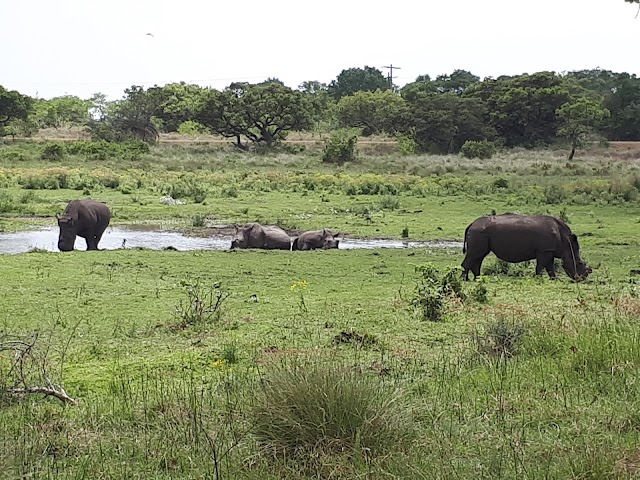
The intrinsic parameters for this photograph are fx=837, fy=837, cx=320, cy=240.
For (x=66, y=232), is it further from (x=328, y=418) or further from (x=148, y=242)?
(x=328, y=418)

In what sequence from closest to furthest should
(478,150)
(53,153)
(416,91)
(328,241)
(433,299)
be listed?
1. (433,299)
2. (328,241)
3. (53,153)
4. (478,150)
5. (416,91)

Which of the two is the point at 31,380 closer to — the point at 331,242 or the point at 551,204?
the point at 331,242

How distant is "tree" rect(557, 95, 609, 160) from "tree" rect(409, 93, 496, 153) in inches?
264

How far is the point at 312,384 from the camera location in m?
5.15

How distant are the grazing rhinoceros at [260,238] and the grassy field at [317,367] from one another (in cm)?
200

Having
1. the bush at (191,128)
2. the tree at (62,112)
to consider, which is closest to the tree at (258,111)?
the bush at (191,128)

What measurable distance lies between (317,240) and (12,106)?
49.8 m

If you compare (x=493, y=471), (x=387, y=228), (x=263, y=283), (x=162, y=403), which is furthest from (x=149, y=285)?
(x=387, y=228)

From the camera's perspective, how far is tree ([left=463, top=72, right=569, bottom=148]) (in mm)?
64562

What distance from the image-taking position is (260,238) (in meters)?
20.5

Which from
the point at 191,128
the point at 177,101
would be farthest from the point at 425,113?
the point at 191,128

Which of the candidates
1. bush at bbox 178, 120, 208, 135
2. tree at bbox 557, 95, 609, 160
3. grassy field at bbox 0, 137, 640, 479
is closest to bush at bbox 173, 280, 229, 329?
grassy field at bbox 0, 137, 640, 479

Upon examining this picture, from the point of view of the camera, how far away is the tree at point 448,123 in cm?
6284

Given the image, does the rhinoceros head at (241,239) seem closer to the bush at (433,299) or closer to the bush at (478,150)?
the bush at (433,299)
